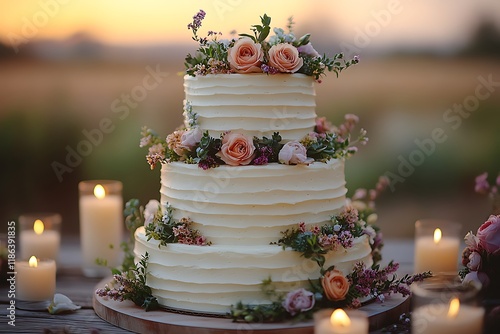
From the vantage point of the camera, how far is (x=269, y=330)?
3.51m

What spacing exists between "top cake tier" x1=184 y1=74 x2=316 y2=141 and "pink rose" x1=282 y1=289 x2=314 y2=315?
80 cm

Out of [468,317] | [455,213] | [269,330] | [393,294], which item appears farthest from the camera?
[455,213]

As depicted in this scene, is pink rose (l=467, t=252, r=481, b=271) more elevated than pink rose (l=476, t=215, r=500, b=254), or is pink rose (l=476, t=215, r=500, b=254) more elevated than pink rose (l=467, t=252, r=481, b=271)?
pink rose (l=476, t=215, r=500, b=254)

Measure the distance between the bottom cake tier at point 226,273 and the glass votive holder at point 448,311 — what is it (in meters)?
0.71

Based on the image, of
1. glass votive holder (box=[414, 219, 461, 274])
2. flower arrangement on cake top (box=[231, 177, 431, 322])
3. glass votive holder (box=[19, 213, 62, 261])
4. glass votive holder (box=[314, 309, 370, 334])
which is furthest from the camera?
glass votive holder (box=[19, 213, 62, 261])

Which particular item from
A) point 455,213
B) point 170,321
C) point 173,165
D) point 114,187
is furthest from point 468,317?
point 455,213

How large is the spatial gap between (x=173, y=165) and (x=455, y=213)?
18.8 feet

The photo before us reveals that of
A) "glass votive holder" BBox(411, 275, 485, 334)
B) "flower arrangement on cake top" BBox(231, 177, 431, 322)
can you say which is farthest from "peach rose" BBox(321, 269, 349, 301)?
"glass votive holder" BBox(411, 275, 485, 334)

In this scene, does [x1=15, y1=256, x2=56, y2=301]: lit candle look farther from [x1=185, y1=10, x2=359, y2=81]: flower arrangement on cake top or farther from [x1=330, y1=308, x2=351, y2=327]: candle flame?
[x1=330, y1=308, x2=351, y2=327]: candle flame

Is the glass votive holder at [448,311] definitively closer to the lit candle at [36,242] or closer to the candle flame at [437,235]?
the candle flame at [437,235]

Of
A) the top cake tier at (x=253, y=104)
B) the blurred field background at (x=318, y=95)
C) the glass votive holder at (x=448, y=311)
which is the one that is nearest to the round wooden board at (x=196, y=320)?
the glass votive holder at (x=448, y=311)

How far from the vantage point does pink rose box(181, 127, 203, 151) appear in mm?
3850

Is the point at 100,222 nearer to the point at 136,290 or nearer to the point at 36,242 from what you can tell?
the point at 36,242

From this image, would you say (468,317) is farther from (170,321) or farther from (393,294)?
(170,321)
